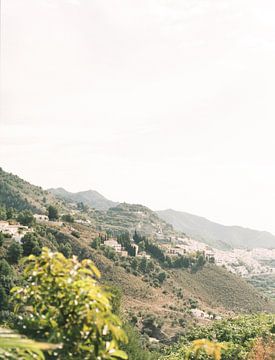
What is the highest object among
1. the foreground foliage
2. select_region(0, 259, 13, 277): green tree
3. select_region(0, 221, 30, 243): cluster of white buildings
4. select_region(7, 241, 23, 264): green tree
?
the foreground foliage

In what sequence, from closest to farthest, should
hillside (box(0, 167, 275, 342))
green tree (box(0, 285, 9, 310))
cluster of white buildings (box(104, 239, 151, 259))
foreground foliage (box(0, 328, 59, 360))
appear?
foreground foliage (box(0, 328, 59, 360)) → green tree (box(0, 285, 9, 310)) → hillside (box(0, 167, 275, 342)) → cluster of white buildings (box(104, 239, 151, 259))

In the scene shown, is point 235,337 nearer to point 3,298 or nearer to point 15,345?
point 15,345

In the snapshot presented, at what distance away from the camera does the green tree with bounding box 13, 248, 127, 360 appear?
4395 mm

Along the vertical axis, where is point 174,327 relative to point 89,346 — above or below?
below

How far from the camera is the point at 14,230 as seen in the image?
84.7 meters

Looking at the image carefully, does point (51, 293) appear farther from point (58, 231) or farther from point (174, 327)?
point (58, 231)

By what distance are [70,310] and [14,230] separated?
8404 centimetres

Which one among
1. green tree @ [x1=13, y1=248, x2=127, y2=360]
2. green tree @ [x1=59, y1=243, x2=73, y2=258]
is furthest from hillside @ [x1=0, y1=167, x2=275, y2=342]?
green tree @ [x1=13, y1=248, x2=127, y2=360]

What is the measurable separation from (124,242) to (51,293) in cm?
11528

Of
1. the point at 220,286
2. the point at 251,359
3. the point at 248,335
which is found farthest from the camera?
the point at 220,286

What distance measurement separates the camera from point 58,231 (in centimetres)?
9706

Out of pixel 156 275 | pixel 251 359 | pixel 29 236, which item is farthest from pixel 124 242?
pixel 251 359

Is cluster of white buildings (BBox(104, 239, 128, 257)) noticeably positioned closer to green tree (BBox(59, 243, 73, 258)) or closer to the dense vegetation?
green tree (BBox(59, 243, 73, 258))

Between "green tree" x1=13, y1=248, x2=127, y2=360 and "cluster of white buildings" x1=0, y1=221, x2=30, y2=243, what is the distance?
74.6m
